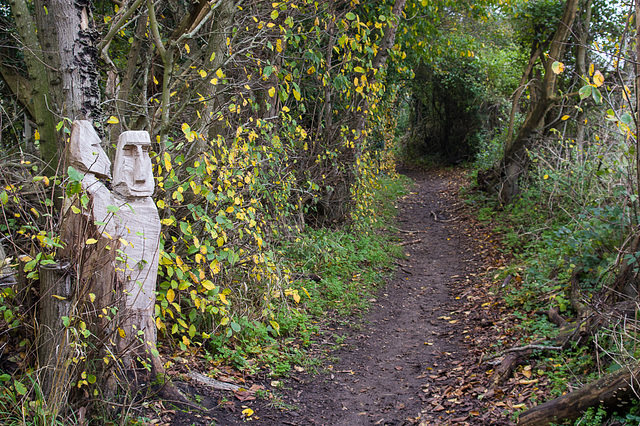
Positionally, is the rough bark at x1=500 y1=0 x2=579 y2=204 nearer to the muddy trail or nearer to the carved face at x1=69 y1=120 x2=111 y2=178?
the muddy trail

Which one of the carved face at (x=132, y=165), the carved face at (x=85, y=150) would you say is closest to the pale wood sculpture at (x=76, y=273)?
the carved face at (x=85, y=150)

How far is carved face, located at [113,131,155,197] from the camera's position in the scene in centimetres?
306

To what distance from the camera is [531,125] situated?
32.3ft

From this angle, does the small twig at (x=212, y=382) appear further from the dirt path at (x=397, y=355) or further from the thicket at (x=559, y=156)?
the thicket at (x=559, y=156)

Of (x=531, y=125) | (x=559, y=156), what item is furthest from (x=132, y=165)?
(x=531, y=125)

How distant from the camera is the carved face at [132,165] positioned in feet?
10.0

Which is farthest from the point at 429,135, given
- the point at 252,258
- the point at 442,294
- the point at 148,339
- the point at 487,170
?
the point at 148,339

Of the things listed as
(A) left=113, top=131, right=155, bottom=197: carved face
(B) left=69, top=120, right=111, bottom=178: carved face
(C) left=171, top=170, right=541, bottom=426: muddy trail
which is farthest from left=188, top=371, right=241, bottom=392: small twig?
(B) left=69, top=120, right=111, bottom=178: carved face

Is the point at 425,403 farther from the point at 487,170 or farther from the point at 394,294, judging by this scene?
the point at 487,170

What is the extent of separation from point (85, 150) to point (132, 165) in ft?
1.06

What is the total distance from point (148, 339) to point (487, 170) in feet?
35.5

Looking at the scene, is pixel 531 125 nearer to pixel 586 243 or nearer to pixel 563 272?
pixel 563 272

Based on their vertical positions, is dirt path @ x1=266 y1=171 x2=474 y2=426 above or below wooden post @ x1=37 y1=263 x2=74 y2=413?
below

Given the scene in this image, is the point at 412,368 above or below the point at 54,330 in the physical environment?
below
